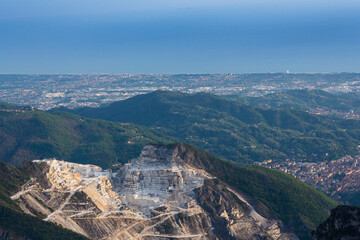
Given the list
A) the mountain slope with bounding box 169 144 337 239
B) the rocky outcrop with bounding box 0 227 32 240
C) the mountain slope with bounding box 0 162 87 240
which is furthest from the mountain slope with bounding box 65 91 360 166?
the rocky outcrop with bounding box 0 227 32 240

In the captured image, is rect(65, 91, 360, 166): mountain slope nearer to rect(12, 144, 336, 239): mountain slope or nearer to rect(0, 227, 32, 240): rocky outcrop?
rect(12, 144, 336, 239): mountain slope

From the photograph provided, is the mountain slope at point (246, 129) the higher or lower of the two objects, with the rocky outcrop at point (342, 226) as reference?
lower

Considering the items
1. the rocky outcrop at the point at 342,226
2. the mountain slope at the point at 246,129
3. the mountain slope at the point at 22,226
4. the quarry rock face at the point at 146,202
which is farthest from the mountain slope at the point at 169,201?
the mountain slope at the point at 246,129

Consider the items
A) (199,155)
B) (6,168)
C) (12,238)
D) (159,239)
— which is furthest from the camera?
(199,155)

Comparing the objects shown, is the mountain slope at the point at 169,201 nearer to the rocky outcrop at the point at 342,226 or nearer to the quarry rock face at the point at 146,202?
the quarry rock face at the point at 146,202

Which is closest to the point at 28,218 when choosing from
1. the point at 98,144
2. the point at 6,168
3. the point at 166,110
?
the point at 6,168

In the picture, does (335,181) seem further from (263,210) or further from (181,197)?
(181,197)
